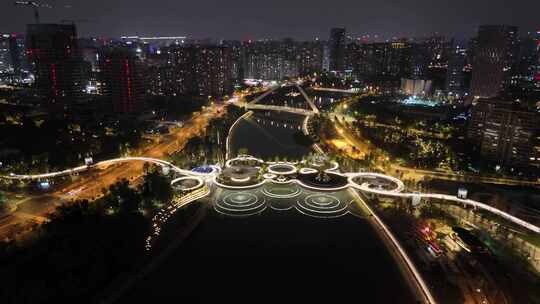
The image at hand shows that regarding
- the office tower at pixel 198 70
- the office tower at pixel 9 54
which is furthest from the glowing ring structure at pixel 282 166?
the office tower at pixel 9 54

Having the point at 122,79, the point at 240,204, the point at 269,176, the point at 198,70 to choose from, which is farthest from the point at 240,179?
the point at 198,70

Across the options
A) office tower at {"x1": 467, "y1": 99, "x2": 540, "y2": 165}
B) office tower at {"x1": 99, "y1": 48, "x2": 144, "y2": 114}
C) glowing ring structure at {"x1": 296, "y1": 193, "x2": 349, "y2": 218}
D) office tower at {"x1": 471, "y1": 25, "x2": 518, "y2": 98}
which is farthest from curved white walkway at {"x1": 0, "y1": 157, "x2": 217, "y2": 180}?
office tower at {"x1": 471, "y1": 25, "x2": 518, "y2": 98}

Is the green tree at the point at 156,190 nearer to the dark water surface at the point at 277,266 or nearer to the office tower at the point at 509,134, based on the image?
the dark water surface at the point at 277,266

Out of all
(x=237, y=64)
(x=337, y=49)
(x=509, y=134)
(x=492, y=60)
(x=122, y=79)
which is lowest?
(x=509, y=134)

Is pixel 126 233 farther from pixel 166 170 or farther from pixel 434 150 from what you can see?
pixel 434 150

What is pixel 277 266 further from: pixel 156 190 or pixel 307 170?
pixel 307 170

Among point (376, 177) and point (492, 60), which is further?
point (492, 60)

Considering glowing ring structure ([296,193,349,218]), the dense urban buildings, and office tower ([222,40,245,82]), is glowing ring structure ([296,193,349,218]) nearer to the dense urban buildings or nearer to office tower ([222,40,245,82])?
the dense urban buildings
